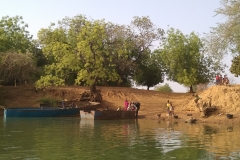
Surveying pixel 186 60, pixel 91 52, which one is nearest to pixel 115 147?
pixel 91 52

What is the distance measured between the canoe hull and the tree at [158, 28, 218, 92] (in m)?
25.5

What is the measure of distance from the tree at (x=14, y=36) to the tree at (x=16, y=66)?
7.15 metres

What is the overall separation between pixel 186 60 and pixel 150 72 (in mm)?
6976

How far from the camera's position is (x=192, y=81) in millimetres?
56375

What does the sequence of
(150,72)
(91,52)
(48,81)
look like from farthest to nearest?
(150,72) < (91,52) < (48,81)

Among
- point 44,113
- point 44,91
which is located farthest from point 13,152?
point 44,91

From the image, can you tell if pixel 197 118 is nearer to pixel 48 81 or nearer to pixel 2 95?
pixel 48 81

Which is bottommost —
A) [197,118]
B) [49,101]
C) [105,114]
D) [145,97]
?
[197,118]

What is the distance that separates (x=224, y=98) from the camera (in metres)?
34.0

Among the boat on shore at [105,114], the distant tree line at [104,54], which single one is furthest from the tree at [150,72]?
the boat on shore at [105,114]

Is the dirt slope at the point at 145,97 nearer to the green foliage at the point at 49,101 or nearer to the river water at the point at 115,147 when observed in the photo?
the green foliage at the point at 49,101

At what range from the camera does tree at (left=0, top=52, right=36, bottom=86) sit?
41500 mm

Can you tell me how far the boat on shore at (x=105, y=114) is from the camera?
31.9 meters

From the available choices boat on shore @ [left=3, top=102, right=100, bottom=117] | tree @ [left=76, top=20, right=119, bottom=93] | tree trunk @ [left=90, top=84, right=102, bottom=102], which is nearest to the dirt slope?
tree trunk @ [left=90, top=84, right=102, bottom=102]
